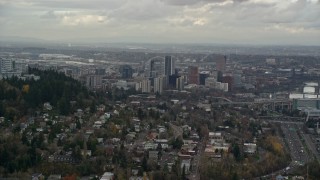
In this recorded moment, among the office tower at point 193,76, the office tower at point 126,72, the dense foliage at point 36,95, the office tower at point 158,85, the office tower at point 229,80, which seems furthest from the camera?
the office tower at point 126,72

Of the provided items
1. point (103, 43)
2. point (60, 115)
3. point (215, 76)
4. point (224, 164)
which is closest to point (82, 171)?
point (224, 164)

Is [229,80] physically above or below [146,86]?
above

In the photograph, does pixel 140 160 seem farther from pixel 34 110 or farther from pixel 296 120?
pixel 296 120

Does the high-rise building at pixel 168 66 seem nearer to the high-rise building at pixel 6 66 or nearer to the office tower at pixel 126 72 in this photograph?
the office tower at pixel 126 72

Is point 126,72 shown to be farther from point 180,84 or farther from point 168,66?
point 180,84

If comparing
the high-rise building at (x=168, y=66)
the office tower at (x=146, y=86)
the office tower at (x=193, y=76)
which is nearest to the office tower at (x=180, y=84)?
the office tower at (x=146, y=86)

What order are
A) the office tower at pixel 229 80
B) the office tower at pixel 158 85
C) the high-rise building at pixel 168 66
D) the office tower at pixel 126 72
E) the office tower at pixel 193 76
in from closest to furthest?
the office tower at pixel 158 85 < the office tower at pixel 229 80 < the office tower at pixel 193 76 < the high-rise building at pixel 168 66 < the office tower at pixel 126 72

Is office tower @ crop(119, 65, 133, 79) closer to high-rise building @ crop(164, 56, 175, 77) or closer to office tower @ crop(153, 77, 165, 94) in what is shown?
high-rise building @ crop(164, 56, 175, 77)

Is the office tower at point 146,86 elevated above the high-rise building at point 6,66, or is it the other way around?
the high-rise building at point 6,66

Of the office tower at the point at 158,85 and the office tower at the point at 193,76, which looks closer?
the office tower at the point at 158,85

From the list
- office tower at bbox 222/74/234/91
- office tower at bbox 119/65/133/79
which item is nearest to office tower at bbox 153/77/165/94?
office tower at bbox 222/74/234/91

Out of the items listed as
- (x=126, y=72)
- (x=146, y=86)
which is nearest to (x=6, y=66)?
(x=146, y=86)

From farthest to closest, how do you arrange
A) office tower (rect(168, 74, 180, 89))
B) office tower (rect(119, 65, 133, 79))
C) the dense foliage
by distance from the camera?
office tower (rect(119, 65, 133, 79)) → office tower (rect(168, 74, 180, 89)) → the dense foliage
